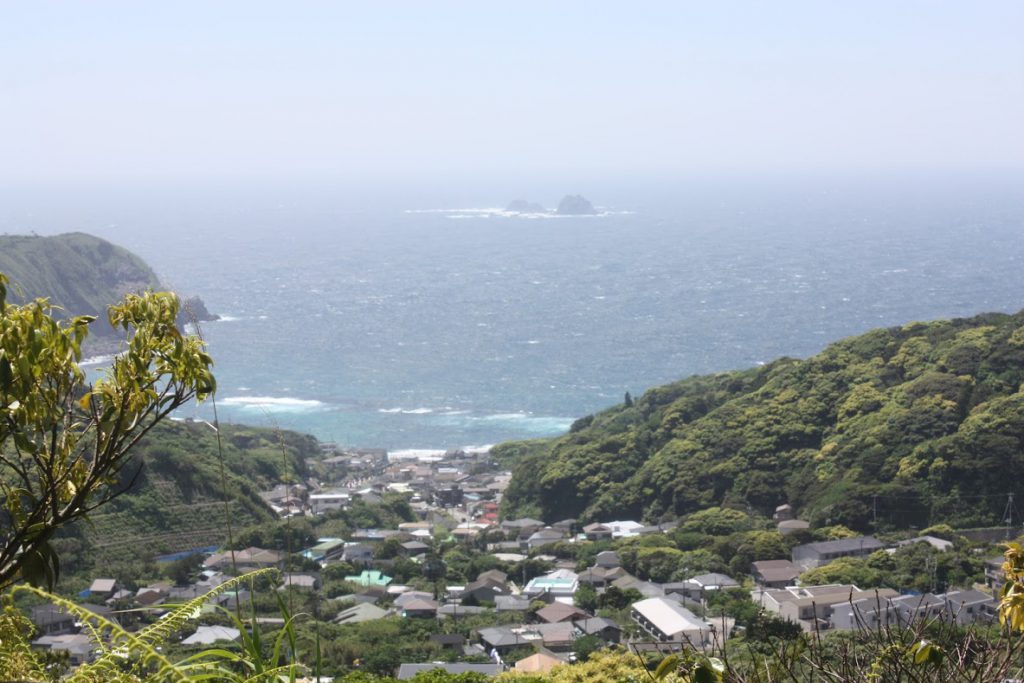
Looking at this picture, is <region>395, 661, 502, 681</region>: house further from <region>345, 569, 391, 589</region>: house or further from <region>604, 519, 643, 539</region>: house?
<region>604, 519, 643, 539</region>: house

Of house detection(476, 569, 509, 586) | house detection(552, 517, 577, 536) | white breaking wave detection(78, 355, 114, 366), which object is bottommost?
house detection(552, 517, 577, 536)

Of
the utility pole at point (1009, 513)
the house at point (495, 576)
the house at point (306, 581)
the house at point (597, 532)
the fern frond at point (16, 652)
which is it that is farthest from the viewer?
the house at point (597, 532)

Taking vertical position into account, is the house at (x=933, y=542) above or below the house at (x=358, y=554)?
above

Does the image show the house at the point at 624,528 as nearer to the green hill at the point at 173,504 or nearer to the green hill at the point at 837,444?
the green hill at the point at 837,444

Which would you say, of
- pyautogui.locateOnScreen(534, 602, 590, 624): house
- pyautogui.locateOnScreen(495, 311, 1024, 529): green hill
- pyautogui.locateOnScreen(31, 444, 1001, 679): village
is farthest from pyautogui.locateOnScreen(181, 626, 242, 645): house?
pyautogui.locateOnScreen(495, 311, 1024, 529): green hill

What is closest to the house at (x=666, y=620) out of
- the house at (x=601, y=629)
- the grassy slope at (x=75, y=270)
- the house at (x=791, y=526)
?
the house at (x=601, y=629)

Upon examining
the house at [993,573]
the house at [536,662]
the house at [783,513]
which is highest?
the house at [536,662]

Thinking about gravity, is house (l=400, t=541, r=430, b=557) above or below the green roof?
below

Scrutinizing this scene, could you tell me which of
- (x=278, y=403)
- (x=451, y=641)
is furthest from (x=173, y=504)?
(x=278, y=403)
